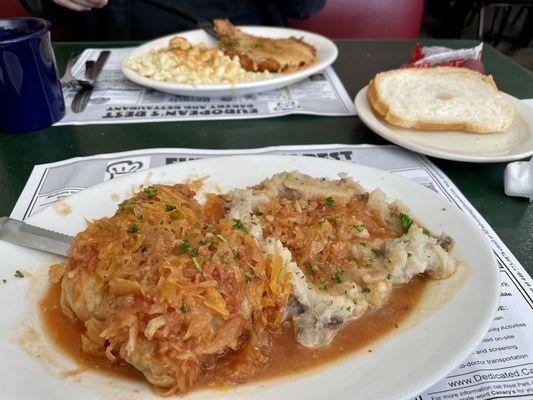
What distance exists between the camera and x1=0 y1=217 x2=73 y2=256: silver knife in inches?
45.5

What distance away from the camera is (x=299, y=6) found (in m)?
3.13

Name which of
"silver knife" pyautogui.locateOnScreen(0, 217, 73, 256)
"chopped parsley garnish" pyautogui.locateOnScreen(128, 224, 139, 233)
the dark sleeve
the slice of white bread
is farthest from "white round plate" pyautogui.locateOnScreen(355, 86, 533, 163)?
the dark sleeve

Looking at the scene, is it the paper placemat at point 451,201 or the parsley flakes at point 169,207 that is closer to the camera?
the paper placemat at point 451,201

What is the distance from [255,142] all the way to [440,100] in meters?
0.81

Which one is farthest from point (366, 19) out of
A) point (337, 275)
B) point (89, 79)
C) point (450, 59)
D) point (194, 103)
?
point (337, 275)

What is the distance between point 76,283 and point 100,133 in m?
1.10

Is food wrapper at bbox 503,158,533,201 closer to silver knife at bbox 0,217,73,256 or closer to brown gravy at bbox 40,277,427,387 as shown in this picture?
brown gravy at bbox 40,277,427,387

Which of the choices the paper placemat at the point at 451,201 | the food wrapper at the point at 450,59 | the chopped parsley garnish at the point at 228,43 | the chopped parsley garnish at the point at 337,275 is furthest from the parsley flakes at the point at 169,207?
the food wrapper at the point at 450,59

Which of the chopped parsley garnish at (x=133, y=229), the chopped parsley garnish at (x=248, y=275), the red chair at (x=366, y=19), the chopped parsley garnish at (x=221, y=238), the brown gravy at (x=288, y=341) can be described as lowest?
the red chair at (x=366, y=19)

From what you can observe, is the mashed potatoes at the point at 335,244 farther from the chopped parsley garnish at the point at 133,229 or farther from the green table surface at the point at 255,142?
the green table surface at the point at 255,142

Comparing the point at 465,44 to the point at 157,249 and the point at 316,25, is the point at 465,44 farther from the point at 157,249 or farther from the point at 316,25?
the point at 157,249

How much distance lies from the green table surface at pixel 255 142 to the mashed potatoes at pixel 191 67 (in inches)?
10.9

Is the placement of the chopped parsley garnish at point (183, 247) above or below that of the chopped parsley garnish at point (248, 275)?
above

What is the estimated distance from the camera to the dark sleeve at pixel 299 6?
3111mm
